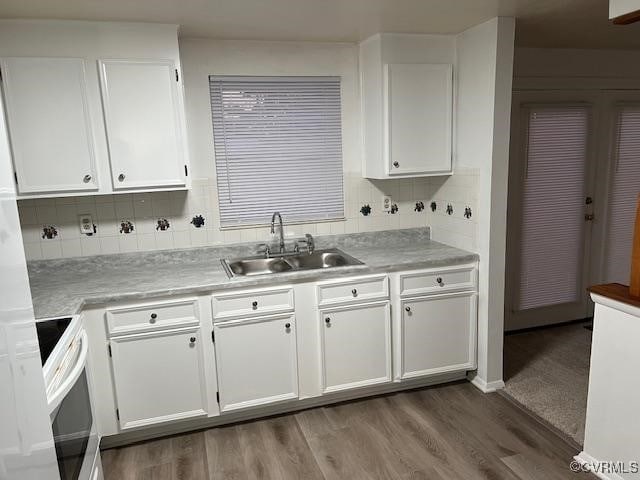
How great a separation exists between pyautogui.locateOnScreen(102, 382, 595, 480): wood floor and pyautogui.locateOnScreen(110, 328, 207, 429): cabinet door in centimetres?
19

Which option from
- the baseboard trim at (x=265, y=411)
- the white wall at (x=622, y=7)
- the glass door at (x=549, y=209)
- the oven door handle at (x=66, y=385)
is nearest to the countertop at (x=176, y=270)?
the oven door handle at (x=66, y=385)

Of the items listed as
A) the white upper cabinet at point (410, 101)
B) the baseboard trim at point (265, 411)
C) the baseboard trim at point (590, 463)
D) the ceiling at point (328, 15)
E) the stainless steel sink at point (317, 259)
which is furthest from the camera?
the stainless steel sink at point (317, 259)

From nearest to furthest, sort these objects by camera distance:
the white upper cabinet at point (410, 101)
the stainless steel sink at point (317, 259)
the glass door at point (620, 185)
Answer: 1. the white upper cabinet at point (410, 101)
2. the stainless steel sink at point (317, 259)
3. the glass door at point (620, 185)

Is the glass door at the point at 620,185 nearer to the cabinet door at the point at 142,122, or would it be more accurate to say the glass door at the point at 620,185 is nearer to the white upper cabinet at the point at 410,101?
the white upper cabinet at the point at 410,101

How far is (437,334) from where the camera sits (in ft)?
9.82

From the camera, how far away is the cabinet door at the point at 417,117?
298cm

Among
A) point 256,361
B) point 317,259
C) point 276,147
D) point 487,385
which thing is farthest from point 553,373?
point 276,147

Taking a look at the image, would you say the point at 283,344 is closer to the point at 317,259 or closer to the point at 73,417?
the point at 317,259

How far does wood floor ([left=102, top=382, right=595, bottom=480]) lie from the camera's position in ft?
7.59

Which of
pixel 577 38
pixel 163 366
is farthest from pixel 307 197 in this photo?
pixel 577 38

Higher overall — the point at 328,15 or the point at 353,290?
the point at 328,15

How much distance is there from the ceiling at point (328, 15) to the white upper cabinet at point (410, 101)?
0.12 m

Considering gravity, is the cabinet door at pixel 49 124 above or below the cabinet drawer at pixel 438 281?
above

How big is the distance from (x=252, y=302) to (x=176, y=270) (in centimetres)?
57
